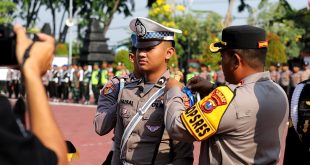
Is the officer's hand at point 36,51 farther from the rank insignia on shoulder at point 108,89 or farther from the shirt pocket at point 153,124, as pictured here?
the rank insignia on shoulder at point 108,89

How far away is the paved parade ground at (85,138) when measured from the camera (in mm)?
9766

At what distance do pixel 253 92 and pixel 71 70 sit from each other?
76.0 feet

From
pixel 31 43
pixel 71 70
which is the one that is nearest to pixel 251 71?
pixel 31 43

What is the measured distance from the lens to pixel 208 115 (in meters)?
2.96

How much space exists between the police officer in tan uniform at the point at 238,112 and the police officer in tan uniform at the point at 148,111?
435mm

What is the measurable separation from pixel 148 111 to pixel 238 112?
0.79 m

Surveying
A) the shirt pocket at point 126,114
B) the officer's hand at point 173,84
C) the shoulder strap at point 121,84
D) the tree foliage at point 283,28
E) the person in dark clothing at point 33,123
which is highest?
the person in dark clothing at point 33,123

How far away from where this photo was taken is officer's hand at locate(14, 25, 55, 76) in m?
1.80

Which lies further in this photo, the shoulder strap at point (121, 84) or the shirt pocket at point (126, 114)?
the shoulder strap at point (121, 84)

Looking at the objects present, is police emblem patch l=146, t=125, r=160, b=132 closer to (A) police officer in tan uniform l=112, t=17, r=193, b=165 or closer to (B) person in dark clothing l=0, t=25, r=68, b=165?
(A) police officer in tan uniform l=112, t=17, r=193, b=165

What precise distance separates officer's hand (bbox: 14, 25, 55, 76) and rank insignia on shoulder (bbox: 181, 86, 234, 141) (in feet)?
3.96

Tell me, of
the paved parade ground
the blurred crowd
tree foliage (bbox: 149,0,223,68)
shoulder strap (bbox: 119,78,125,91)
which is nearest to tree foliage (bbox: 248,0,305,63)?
tree foliage (bbox: 149,0,223,68)

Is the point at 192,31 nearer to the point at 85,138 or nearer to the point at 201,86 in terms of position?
the point at 85,138

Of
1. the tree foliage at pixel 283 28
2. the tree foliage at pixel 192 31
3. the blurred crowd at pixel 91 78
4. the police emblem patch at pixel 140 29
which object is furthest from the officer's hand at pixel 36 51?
the tree foliage at pixel 283 28
